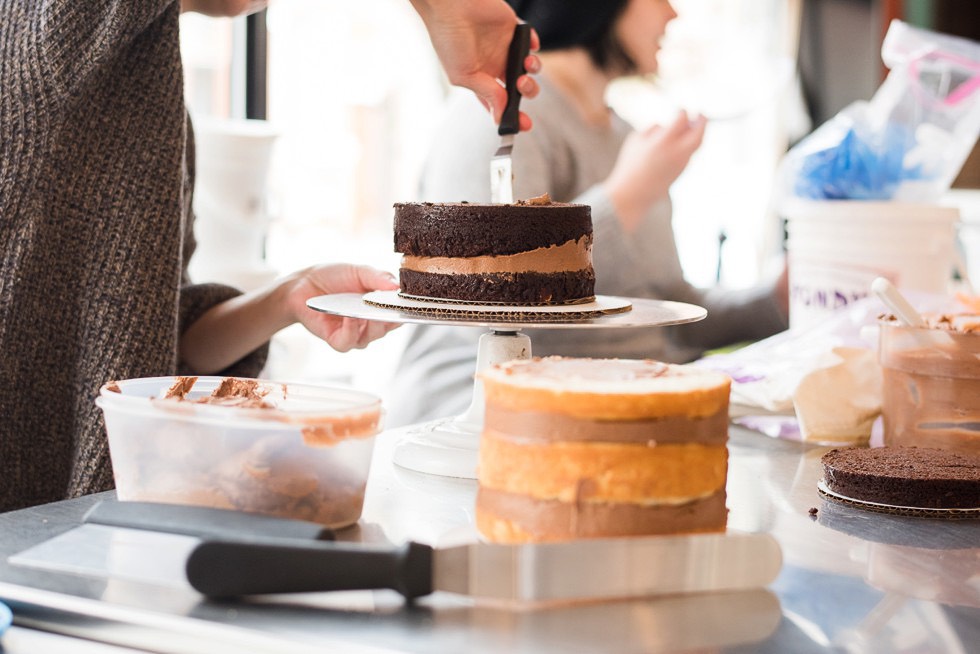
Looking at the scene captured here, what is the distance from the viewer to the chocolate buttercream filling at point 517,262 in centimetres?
95

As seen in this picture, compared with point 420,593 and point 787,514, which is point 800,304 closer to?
point 787,514

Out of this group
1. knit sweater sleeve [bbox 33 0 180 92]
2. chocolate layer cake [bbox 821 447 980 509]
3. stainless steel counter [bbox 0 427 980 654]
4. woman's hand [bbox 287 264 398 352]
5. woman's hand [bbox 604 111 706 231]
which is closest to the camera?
stainless steel counter [bbox 0 427 980 654]

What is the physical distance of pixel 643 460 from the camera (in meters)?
0.58

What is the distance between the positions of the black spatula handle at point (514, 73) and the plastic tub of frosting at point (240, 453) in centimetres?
59

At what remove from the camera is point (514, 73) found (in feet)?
3.93

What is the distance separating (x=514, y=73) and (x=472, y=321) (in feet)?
1.49

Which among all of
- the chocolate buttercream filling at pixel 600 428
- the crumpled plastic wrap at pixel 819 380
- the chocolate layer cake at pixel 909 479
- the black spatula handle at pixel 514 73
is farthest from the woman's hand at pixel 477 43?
the chocolate buttercream filling at pixel 600 428

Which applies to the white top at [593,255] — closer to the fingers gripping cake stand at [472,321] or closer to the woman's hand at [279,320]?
the woman's hand at [279,320]

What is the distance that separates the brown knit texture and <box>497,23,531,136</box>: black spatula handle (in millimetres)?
356

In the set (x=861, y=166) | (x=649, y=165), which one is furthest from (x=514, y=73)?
(x=861, y=166)

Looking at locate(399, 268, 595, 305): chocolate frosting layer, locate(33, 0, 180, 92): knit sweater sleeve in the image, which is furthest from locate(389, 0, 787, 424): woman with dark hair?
locate(33, 0, 180, 92): knit sweater sleeve

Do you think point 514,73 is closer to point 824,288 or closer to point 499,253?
point 499,253

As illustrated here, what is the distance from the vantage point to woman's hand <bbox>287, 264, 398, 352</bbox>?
1062 millimetres

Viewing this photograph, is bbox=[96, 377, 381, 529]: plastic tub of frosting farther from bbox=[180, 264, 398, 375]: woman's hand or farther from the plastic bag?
the plastic bag
